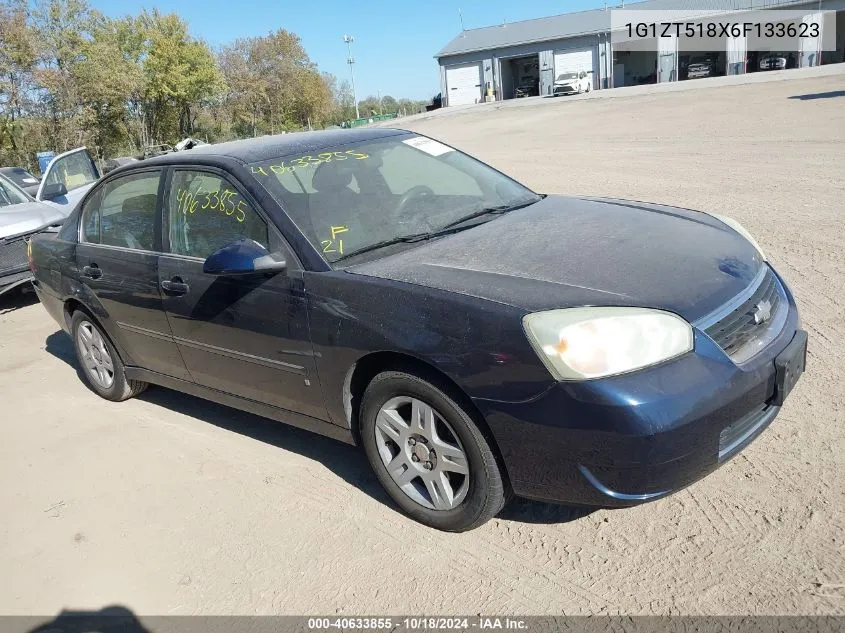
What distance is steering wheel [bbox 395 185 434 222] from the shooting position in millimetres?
3730

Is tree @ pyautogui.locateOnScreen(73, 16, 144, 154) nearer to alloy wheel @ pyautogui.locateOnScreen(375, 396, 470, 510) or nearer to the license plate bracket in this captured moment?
alloy wheel @ pyautogui.locateOnScreen(375, 396, 470, 510)

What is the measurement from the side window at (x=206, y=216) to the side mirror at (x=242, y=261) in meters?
0.15

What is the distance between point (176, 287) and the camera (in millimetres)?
3971

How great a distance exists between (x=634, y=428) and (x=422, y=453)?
97 cm

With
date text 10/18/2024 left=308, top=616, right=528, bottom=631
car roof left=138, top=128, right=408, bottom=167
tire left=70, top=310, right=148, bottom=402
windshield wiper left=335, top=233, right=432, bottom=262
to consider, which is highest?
car roof left=138, top=128, right=408, bottom=167

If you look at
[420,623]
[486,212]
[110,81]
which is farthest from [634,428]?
[110,81]

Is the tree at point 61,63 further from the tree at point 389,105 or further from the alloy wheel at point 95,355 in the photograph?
the tree at point 389,105

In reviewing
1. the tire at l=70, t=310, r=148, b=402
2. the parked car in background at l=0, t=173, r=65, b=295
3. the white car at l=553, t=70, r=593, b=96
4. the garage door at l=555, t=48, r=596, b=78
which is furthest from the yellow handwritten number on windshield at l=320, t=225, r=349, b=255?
the garage door at l=555, t=48, r=596, b=78

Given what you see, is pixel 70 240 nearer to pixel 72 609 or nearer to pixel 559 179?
pixel 72 609

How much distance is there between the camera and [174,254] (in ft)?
13.2

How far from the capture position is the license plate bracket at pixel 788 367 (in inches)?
111

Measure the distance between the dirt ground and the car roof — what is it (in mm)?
1636

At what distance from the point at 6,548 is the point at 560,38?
190 ft

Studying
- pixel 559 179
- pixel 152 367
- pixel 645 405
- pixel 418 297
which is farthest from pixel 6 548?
pixel 559 179
